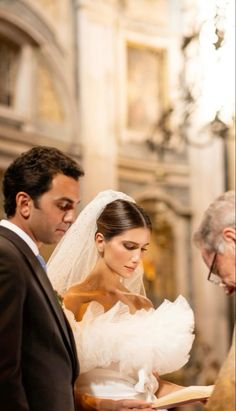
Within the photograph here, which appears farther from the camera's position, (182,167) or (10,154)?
(182,167)

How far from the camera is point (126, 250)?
3.16 metres

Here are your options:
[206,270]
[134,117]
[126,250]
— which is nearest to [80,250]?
[126,250]

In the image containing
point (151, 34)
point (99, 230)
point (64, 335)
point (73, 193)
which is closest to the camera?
point (64, 335)

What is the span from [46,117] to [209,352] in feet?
12.6

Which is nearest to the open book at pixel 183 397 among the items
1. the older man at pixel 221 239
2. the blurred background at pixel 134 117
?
the older man at pixel 221 239

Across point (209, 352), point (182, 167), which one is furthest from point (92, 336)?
point (182, 167)

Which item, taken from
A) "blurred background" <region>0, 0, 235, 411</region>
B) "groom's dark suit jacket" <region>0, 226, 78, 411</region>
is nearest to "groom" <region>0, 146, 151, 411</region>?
"groom's dark suit jacket" <region>0, 226, 78, 411</region>

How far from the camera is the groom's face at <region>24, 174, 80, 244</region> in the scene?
Result: 9.20 feet

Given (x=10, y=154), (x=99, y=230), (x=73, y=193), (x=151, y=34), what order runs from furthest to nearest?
(x=151, y=34) < (x=10, y=154) < (x=99, y=230) < (x=73, y=193)

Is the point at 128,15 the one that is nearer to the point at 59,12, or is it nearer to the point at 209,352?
the point at 59,12

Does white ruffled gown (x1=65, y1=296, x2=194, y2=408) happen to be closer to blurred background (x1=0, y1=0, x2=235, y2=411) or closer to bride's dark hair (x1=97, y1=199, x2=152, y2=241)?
bride's dark hair (x1=97, y1=199, x2=152, y2=241)

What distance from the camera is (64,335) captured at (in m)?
2.70

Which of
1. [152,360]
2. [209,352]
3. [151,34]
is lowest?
[209,352]

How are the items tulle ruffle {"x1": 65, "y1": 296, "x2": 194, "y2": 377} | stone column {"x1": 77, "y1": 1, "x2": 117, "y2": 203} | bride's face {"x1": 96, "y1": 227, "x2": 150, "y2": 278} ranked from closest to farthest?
tulle ruffle {"x1": 65, "y1": 296, "x2": 194, "y2": 377} < bride's face {"x1": 96, "y1": 227, "x2": 150, "y2": 278} < stone column {"x1": 77, "y1": 1, "x2": 117, "y2": 203}
